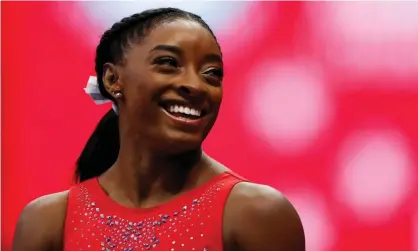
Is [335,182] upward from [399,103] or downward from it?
downward

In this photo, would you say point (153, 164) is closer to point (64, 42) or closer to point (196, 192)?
point (196, 192)

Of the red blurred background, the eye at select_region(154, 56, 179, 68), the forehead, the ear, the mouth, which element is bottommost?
the red blurred background

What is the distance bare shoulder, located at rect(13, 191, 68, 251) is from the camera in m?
1.16

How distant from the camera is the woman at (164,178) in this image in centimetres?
106

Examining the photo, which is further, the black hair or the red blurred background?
the red blurred background

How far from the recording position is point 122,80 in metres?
1.11

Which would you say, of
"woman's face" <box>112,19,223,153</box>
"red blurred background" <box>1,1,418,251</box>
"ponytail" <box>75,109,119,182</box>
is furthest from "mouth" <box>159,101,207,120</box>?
"red blurred background" <box>1,1,418,251</box>

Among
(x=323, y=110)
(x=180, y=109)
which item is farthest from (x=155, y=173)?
(x=323, y=110)

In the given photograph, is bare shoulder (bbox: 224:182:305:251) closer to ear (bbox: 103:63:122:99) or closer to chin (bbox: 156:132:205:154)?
chin (bbox: 156:132:205:154)

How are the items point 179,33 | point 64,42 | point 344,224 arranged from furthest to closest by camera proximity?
point 64,42 → point 344,224 → point 179,33

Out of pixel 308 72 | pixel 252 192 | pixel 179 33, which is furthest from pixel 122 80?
pixel 308 72

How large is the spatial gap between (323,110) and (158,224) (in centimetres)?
83

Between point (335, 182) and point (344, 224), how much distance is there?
0.10m

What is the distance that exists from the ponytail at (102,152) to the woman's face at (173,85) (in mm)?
193
